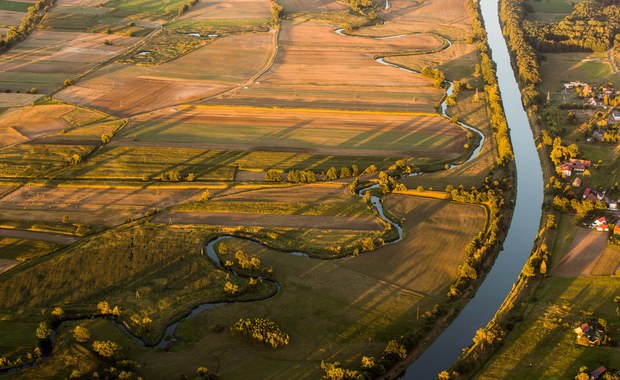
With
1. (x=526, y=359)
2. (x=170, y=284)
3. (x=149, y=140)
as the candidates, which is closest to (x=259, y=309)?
(x=170, y=284)

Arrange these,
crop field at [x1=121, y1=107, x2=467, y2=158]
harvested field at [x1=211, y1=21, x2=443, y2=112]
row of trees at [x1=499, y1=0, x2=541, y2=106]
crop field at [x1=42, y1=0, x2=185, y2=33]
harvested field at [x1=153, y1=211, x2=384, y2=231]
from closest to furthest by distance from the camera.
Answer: harvested field at [x1=153, y1=211, x2=384, y2=231] < crop field at [x1=121, y1=107, x2=467, y2=158] < harvested field at [x1=211, y1=21, x2=443, y2=112] < row of trees at [x1=499, y1=0, x2=541, y2=106] < crop field at [x1=42, y1=0, x2=185, y2=33]

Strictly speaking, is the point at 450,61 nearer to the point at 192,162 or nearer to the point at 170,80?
the point at 170,80

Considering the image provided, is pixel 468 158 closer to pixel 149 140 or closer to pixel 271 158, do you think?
pixel 271 158

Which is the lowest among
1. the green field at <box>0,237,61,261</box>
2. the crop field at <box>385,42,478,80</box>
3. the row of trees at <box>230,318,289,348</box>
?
the row of trees at <box>230,318,289,348</box>

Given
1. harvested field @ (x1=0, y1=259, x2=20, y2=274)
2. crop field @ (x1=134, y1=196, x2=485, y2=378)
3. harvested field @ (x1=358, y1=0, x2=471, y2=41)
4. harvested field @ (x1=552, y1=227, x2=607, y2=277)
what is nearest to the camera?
crop field @ (x1=134, y1=196, x2=485, y2=378)

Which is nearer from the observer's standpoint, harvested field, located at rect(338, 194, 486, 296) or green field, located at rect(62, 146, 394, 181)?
harvested field, located at rect(338, 194, 486, 296)

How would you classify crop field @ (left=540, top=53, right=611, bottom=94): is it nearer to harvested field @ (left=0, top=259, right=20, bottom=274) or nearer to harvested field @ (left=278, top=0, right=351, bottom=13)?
harvested field @ (left=278, top=0, right=351, bottom=13)

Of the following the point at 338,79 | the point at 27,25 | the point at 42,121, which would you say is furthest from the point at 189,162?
the point at 27,25

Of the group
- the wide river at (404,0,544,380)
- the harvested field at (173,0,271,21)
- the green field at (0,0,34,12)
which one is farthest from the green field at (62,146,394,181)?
the green field at (0,0,34,12)

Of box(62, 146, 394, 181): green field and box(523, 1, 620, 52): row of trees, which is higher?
box(523, 1, 620, 52): row of trees
